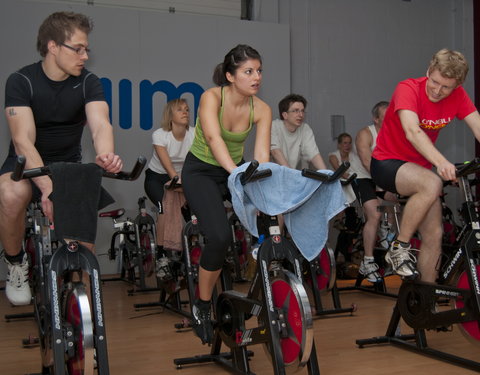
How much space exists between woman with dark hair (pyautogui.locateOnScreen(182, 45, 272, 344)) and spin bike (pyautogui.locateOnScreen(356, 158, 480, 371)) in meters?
1.04

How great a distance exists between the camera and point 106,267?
7.09 metres

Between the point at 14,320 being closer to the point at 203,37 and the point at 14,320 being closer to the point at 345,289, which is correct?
the point at 345,289

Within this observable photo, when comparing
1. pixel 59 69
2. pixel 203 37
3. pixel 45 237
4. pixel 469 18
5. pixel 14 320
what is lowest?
pixel 14 320

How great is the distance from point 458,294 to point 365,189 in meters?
2.33

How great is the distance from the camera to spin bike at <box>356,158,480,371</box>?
10.3 feet

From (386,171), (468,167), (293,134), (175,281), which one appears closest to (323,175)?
(468,167)

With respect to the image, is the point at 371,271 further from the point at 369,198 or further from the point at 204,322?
the point at 204,322

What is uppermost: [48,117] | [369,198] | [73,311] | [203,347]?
[48,117]

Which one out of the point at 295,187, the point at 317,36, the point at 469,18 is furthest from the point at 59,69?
the point at 469,18

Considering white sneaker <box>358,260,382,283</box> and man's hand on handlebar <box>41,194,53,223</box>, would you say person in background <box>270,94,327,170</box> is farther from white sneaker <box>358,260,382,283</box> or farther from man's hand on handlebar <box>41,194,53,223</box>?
man's hand on handlebar <box>41,194,53,223</box>

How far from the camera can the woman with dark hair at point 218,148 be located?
3.13 metres

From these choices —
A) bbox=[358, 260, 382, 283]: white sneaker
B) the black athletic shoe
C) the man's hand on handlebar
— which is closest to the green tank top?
the black athletic shoe

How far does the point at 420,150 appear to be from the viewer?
3238mm

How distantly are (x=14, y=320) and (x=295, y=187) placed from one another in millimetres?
2803
